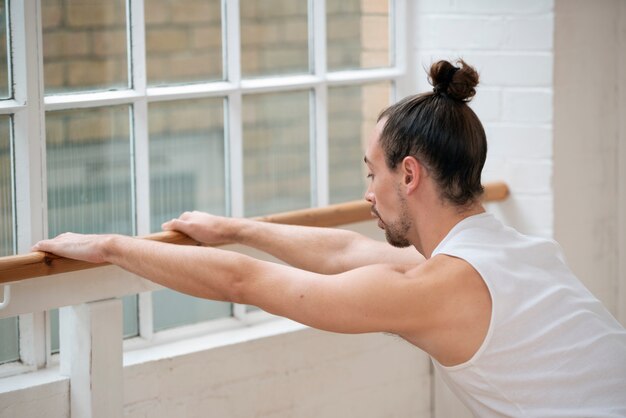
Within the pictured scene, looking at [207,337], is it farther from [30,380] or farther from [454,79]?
[454,79]

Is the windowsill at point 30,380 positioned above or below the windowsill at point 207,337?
below

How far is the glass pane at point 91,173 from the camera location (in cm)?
248

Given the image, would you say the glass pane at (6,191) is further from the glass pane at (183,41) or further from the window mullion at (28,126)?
the glass pane at (183,41)

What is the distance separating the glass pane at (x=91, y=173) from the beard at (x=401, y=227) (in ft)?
2.59

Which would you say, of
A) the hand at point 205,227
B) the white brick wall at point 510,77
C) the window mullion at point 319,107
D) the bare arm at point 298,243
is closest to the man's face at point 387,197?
the bare arm at point 298,243

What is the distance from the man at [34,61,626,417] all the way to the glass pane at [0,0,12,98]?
1.43 feet

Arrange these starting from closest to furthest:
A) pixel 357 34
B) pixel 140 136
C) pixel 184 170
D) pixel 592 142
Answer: pixel 140 136, pixel 184 170, pixel 357 34, pixel 592 142

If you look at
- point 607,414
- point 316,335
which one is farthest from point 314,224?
point 607,414

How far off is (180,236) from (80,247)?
29 cm

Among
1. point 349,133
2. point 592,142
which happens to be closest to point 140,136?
point 349,133

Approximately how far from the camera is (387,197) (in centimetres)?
211

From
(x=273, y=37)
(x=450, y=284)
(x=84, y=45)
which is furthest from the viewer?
(x=273, y=37)

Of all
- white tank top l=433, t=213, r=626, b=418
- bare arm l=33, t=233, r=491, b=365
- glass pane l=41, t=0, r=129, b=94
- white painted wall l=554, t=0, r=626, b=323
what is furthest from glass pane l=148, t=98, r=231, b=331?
white painted wall l=554, t=0, r=626, b=323

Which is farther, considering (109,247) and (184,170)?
(184,170)
